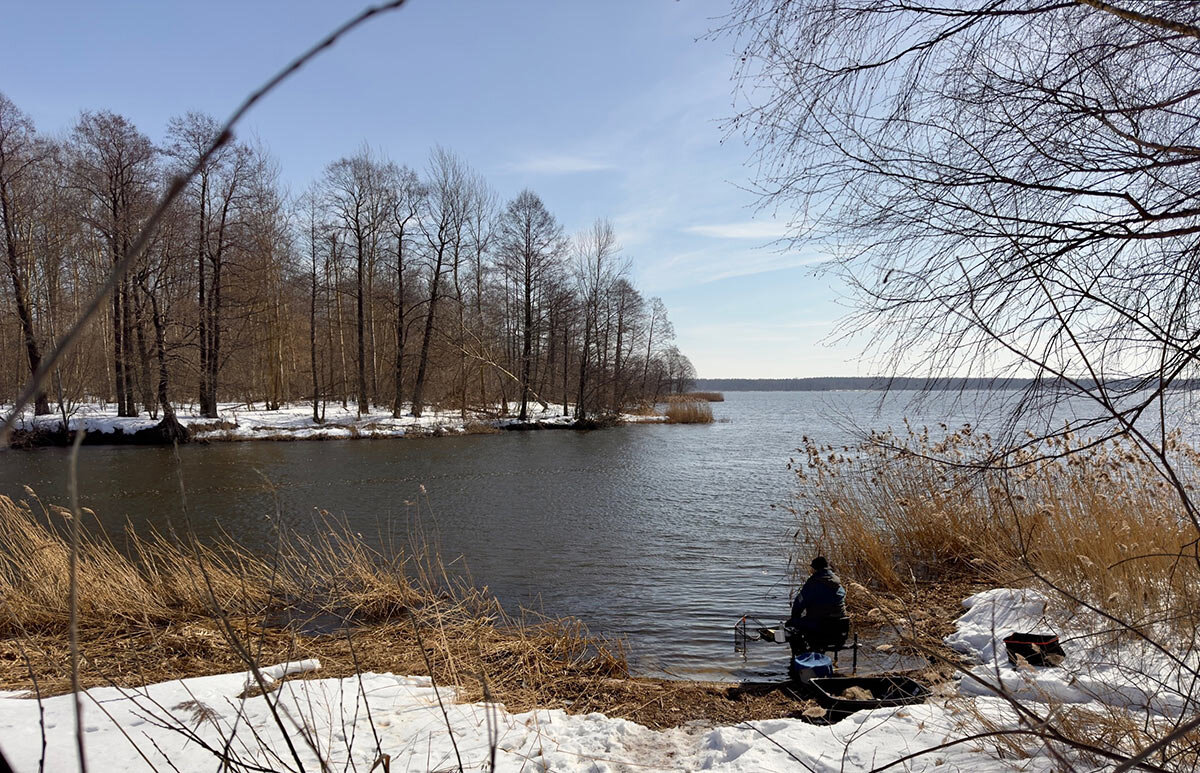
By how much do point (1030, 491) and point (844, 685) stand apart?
18.2ft

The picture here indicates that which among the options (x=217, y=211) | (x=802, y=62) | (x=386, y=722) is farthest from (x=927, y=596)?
(x=217, y=211)

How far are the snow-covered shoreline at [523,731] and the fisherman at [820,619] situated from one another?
1.33 metres

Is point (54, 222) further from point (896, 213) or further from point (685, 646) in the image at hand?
point (896, 213)

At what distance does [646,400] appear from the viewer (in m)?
49.3

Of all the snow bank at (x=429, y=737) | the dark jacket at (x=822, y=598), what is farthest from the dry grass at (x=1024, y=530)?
the snow bank at (x=429, y=737)

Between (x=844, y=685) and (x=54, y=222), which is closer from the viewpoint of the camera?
(x=844, y=685)

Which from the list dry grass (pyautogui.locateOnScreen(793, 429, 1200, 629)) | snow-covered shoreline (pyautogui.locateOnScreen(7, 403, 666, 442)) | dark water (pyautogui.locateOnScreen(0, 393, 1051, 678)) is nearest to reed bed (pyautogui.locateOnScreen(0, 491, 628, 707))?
dark water (pyautogui.locateOnScreen(0, 393, 1051, 678))

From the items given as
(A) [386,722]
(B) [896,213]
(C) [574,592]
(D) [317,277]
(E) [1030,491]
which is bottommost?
(C) [574,592]

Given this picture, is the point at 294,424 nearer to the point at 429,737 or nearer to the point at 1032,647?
the point at 429,737

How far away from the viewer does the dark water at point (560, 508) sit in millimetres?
7980

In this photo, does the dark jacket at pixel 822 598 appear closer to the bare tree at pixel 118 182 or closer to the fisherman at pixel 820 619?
the fisherman at pixel 820 619

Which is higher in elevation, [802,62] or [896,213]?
[802,62]

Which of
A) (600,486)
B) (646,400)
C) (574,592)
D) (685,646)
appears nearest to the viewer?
(685,646)

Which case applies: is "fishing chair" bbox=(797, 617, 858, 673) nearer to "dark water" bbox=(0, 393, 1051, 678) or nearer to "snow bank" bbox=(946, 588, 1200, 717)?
"dark water" bbox=(0, 393, 1051, 678)
